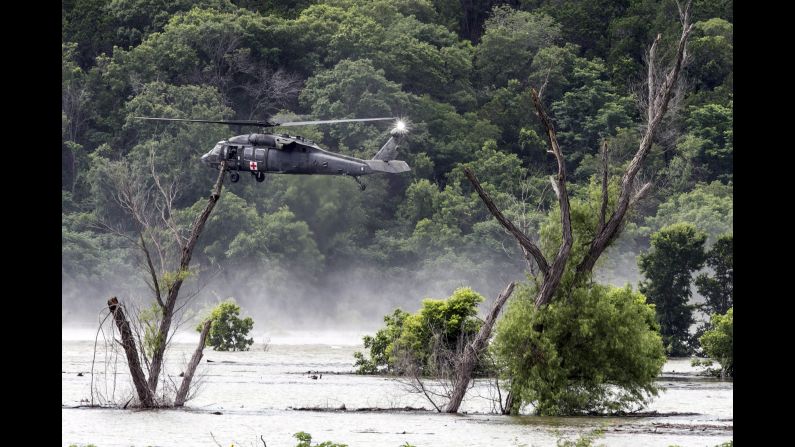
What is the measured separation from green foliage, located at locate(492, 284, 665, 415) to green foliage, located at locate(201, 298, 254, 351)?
30.7 metres

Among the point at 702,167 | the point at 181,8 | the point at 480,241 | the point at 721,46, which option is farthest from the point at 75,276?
the point at 721,46

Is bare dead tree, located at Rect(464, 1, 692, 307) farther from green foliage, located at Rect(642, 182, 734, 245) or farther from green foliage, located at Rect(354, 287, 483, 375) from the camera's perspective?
green foliage, located at Rect(642, 182, 734, 245)

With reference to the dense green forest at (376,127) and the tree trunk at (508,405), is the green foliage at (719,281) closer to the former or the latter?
the dense green forest at (376,127)

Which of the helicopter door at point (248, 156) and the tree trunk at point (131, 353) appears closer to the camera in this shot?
the tree trunk at point (131, 353)

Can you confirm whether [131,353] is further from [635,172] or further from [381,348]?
[381,348]

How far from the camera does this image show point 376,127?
9394 centimetres

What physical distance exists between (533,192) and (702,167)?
10.3 metres

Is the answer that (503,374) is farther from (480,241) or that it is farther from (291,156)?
(480,241)

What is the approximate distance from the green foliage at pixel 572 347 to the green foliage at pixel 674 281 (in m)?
27.3

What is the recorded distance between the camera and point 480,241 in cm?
8456

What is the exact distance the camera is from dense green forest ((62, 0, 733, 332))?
274 ft

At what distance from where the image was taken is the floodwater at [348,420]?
2156cm

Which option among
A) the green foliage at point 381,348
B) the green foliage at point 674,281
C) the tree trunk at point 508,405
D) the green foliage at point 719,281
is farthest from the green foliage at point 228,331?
the tree trunk at point 508,405
